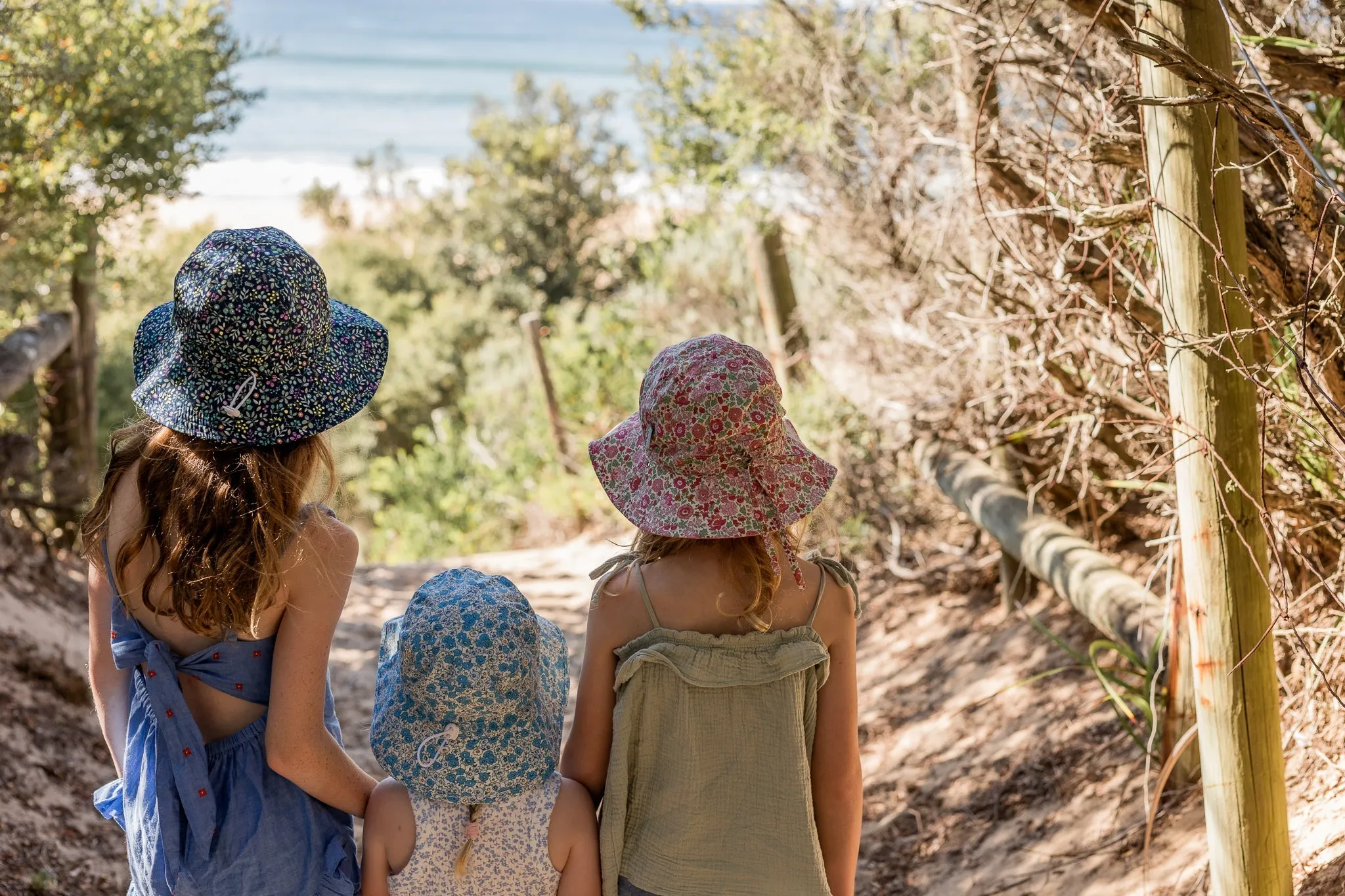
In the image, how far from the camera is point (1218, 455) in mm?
1930

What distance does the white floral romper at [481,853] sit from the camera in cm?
173

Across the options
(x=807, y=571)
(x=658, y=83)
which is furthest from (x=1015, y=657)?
(x=658, y=83)

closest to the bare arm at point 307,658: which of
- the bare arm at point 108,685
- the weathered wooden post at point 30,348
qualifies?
the bare arm at point 108,685

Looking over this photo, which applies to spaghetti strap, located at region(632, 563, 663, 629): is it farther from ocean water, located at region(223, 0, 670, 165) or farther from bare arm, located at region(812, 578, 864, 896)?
ocean water, located at region(223, 0, 670, 165)

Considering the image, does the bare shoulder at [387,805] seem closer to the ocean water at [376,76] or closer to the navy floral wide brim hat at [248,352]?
the navy floral wide brim hat at [248,352]

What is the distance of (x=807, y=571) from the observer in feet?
6.24

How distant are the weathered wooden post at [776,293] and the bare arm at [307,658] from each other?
4649 mm

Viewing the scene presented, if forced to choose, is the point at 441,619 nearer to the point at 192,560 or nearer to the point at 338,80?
the point at 192,560

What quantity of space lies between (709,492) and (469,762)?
1.88 feet

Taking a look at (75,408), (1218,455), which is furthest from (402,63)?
(1218,455)

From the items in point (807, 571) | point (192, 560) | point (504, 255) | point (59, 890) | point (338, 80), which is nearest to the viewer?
point (192, 560)

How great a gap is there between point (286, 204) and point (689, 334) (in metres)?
52.8

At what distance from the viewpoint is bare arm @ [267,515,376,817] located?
5.63 feet

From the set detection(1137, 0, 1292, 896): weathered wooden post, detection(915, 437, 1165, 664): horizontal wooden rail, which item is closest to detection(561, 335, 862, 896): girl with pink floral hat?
detection(1137, 0, 1292, 896): weathered wooden post
